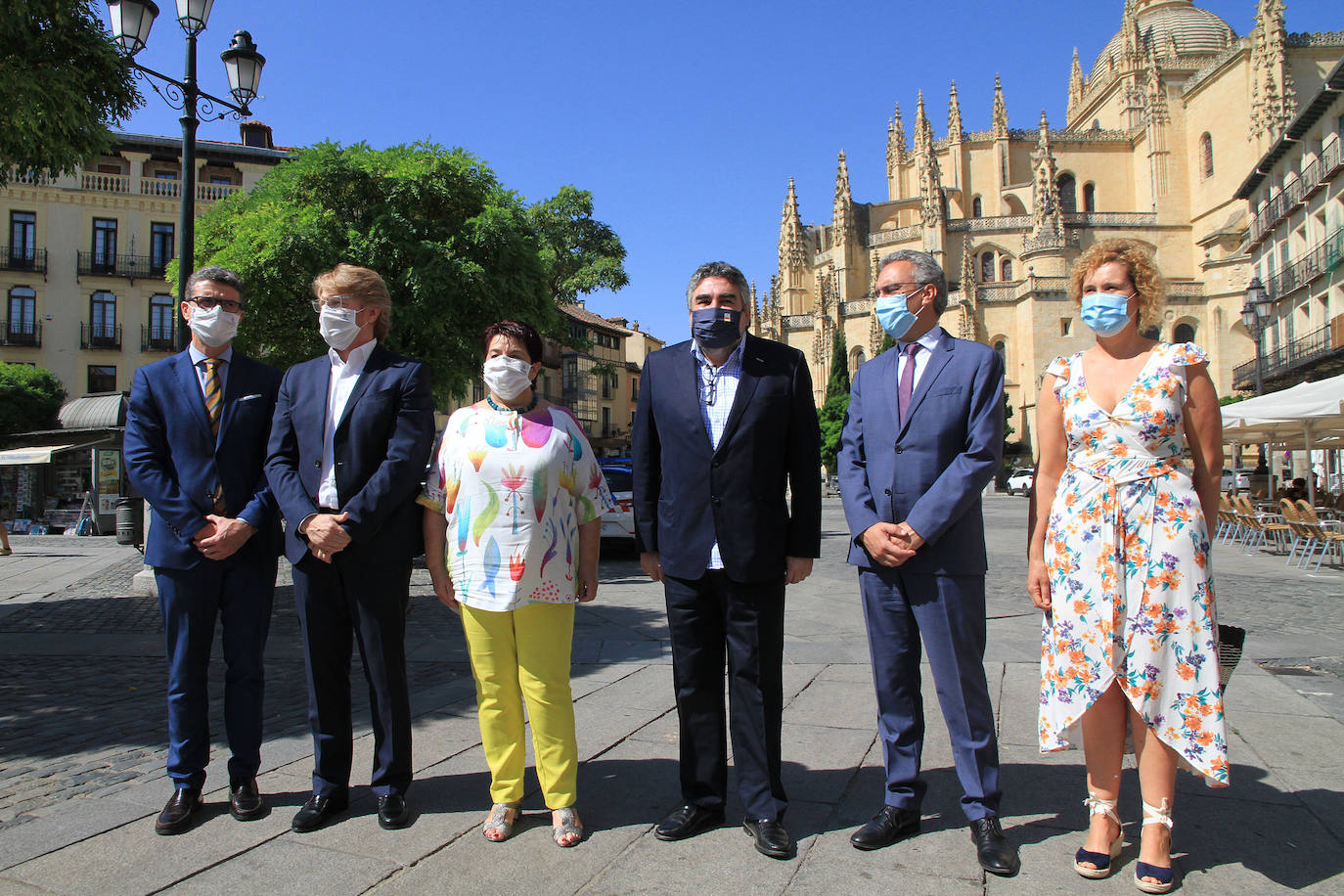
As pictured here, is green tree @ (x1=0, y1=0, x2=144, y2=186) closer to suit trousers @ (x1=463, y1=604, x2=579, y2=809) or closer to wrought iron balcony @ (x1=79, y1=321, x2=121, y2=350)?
suit trousers @ (x1=463, y1=604, x2=579, y2=809)

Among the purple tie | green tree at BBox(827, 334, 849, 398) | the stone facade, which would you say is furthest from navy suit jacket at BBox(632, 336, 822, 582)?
green tree at BBox(827, 334, 849, 398)

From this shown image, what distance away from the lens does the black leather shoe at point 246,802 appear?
315 cm

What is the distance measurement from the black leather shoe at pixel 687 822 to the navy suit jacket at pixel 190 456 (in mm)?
1862

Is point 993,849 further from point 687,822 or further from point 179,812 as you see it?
point 179,812

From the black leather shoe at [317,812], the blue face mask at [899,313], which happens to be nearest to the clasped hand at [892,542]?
the blue face mask at [899,313]

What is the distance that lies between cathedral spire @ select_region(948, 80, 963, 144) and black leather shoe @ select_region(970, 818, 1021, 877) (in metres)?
71.3

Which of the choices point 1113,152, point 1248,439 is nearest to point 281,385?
point 1248,439

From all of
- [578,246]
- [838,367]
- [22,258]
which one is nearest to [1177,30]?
[838,367]

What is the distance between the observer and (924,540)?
2.95 metres

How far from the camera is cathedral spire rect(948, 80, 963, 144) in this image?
6631 centimetres

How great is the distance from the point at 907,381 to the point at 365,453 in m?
2.08

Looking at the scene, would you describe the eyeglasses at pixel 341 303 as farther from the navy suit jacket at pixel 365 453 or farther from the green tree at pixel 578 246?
the green tree at pixel 578 246

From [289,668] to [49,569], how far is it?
9409 millimetres

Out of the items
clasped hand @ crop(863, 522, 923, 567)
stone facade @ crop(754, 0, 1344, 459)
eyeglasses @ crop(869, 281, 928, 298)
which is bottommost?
clasped hand @ crop(863, 522, 923, 567)
